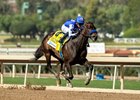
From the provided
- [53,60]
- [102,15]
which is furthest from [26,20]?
[53,60]

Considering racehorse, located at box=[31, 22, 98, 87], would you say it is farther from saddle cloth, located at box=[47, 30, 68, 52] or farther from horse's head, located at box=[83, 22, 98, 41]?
saddle cloth, located at box=[47, 30, 68, 52]

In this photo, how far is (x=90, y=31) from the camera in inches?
478

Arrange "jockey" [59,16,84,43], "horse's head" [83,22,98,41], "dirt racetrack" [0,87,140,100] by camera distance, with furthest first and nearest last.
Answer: "jockey" [59,16,84,43]
"horse's head" [83,22,98,41]
"dirt racetrack" [0,87,140,100]

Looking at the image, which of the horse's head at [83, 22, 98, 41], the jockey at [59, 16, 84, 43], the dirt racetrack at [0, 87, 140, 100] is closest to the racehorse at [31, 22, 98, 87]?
the horse's head at [83, 22, 98, 41]

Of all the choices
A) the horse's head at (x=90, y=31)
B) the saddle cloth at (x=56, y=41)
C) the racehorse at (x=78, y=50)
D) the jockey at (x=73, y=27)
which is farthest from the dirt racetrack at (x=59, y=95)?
the saddle cloth at (x=56, y=41)

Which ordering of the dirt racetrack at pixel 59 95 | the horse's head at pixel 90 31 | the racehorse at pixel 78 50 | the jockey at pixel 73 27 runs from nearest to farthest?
the dirt racetrack at pixel 59 95 < the horse's head at pixel 90 31 < the racehorse at pixel 78 50 < the jockey at pixel 73 27

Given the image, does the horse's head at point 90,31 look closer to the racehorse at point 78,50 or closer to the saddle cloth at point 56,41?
the racehorse at point 78,50

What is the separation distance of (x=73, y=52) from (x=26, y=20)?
64.3 meters

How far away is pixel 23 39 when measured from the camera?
7619cm

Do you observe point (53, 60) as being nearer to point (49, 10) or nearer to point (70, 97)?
point (70, 97)

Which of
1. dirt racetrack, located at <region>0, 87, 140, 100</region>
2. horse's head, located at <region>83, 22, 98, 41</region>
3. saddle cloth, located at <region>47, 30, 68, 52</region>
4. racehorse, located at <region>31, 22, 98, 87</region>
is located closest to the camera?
dirt racetrack, located at <region>0, 87, 140, 100</region>

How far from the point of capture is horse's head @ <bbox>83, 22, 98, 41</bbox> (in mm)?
12031

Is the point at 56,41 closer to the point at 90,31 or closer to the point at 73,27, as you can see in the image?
the point at 73,27

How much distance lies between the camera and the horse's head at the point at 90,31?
1203 centimetres
